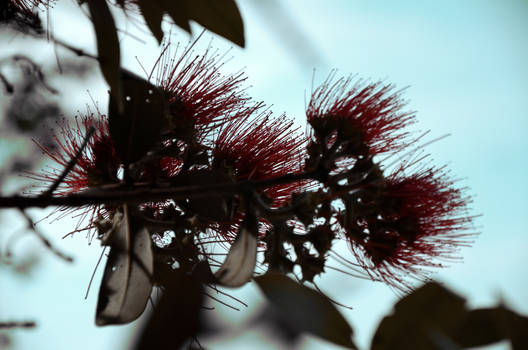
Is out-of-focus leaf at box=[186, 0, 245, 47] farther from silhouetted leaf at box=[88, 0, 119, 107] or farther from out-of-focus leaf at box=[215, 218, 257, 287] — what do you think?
out-of-focus leaf at box=[215, 218, 257, 287]

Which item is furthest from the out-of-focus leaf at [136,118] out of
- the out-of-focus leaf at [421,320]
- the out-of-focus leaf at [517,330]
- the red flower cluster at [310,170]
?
the out-of-focus leaf at [517,330]

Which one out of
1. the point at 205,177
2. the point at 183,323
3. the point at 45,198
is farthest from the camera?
the point at 205,177

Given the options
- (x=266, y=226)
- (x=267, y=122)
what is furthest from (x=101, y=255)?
(x=267, y=122)

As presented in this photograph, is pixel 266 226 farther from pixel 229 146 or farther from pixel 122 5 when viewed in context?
pixel 122 5

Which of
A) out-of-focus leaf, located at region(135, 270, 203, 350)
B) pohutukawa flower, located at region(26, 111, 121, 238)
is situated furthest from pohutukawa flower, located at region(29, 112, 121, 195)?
out-of-focus leaf, located at region(135, 270, 203, 350)

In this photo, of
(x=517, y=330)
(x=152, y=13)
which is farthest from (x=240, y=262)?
(x=152, y=13)
